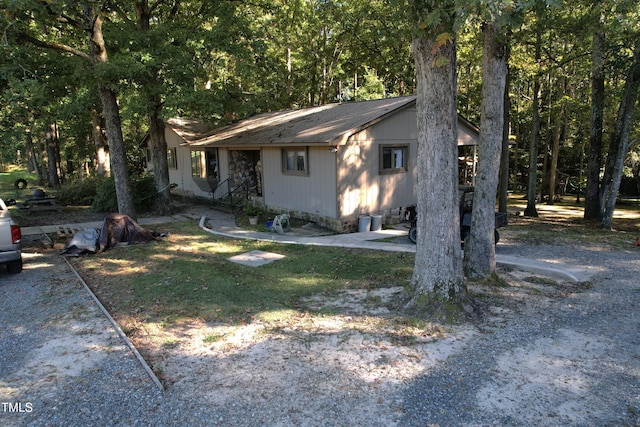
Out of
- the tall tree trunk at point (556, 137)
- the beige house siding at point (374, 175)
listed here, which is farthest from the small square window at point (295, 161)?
the tall tree trunk at point (556, 137)

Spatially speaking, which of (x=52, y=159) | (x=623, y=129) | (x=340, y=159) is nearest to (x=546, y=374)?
(x=340, y=159)

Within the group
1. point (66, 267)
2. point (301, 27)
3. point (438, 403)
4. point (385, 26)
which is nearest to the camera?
point (438, 403)

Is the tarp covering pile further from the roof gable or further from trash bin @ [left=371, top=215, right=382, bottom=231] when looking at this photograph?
trash bin @ [left=371, top=215, right=382, bottom=231]

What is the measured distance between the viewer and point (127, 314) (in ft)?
20.0

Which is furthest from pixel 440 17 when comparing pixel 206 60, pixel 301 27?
pixel 301 27

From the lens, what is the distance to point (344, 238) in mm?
11430

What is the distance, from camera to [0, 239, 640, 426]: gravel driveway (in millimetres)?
3602

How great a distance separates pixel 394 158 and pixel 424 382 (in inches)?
401

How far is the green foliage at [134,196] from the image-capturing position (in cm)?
1600

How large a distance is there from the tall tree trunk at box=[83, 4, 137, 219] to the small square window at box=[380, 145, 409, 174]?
777 centimetres

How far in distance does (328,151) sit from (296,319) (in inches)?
282

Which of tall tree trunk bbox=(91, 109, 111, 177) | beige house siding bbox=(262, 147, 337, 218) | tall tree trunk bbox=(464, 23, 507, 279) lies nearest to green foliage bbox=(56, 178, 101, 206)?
tall tree trunk bbox=(91, 109, 111, 177)

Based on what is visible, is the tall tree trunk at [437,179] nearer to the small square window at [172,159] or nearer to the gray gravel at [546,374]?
the gray gravel at [546,374]

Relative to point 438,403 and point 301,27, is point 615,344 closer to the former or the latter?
point 438,403
